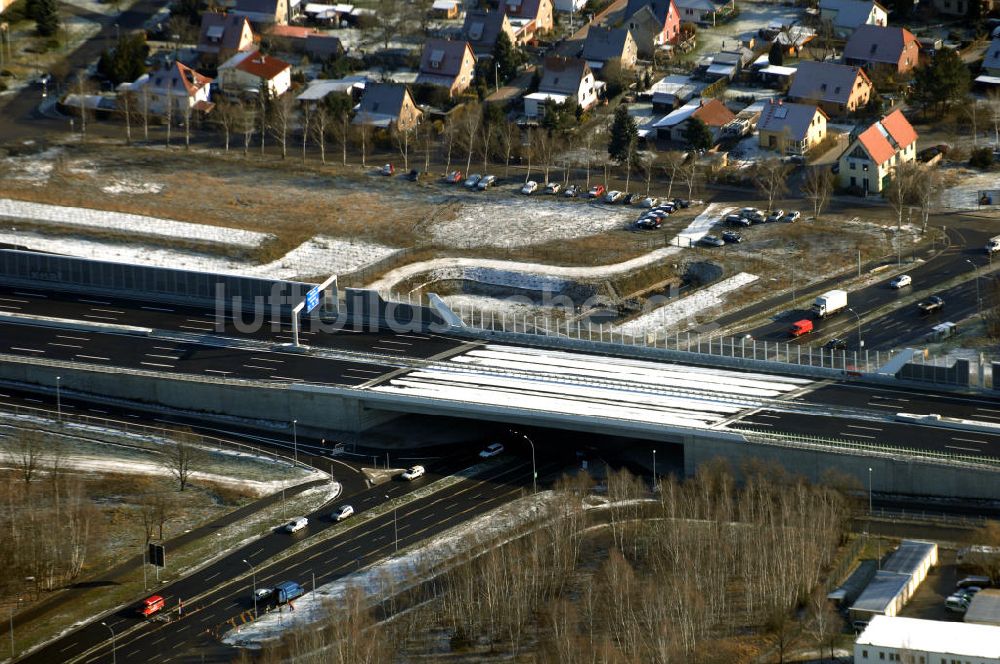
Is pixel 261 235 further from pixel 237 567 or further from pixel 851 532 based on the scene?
pixel 851 532

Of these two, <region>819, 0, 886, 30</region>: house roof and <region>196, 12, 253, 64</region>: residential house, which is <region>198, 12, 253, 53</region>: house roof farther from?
<region>819, 0, 886, 30</region>: house roof

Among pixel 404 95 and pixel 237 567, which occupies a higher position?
pixel 404 95

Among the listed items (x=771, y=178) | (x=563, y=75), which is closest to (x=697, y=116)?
(x=771, y=178)

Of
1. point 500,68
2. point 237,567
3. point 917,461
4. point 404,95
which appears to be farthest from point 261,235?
point 917,461

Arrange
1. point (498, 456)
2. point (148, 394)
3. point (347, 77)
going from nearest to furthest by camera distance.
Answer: point (498, 456) < point (148, 394) < point (347, 77)

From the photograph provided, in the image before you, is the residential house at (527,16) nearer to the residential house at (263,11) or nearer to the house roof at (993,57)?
the residential house at (263,11)

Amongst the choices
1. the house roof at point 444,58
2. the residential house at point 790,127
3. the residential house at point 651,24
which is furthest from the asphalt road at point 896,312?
the house roof at point 444,58

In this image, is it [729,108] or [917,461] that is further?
[729,108]
